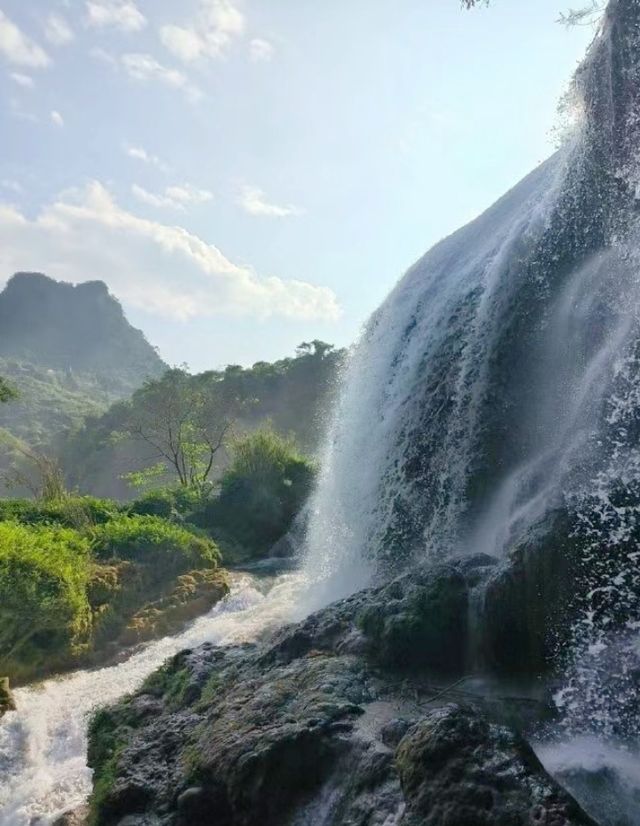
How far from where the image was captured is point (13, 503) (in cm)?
1489

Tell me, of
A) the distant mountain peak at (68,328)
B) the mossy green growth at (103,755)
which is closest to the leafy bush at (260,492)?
the mossy green growth at (103,755)

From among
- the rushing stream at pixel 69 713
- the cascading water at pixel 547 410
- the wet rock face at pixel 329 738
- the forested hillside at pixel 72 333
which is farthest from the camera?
the forested hillside at pixel 72 333

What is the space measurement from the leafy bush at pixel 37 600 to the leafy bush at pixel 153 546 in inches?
82.3

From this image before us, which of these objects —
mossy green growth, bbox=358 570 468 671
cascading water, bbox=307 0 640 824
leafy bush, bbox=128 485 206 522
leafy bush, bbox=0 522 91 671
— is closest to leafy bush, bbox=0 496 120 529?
leafy bush, bbox=128 485 206 522

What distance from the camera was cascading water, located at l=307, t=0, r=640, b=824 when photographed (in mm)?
4559

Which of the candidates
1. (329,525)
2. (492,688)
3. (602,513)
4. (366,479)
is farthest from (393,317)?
(492,688)

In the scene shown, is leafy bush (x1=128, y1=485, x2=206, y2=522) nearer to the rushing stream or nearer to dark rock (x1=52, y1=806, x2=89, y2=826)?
the rushing stream

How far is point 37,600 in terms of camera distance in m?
8.98

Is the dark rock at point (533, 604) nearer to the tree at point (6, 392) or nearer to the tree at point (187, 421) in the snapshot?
the tree at point (6, 392)

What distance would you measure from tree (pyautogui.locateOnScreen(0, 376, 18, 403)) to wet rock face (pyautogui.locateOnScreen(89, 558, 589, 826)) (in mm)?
16179

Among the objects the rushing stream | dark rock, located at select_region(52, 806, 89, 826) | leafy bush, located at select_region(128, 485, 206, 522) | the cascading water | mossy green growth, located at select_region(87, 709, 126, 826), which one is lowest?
the rushing stream

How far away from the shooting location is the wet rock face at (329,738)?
9.55 feet

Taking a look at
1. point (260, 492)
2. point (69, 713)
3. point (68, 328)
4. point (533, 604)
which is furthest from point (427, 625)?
point (68, 328)

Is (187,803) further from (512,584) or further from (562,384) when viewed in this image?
(562,384)
